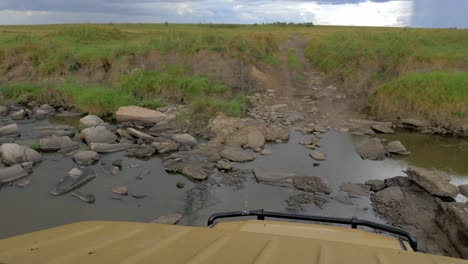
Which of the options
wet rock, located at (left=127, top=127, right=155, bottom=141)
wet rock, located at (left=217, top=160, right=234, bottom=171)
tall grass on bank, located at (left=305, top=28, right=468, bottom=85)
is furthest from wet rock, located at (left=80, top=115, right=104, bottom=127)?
tall grass on bank, located at (left=305, top=28, right=468, bottom=85)

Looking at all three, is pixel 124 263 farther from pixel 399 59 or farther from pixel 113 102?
pixel 399 59

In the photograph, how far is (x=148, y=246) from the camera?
2.66 metres

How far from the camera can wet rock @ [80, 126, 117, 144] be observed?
1153 cm

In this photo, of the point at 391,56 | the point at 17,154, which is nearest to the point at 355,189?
the point at 17,154

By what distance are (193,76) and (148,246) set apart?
627 inches

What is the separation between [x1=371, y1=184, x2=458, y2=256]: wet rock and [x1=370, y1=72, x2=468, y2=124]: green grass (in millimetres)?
6631

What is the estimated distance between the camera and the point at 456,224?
611 cm

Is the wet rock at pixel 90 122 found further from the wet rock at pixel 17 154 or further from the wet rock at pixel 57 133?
the wet rock at pixel 17 154

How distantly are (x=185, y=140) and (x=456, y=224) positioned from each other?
25.2 ft

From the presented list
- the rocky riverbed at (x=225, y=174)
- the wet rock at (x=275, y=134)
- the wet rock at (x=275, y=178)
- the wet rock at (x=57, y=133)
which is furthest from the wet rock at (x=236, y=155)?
the wet rock at (x=57, y=133)

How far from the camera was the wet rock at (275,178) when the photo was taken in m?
8.83

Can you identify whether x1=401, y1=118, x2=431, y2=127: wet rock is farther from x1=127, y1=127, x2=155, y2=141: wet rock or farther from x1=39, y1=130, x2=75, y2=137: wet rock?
x1=39, y1=130, x2=75, y2=137: wet rock

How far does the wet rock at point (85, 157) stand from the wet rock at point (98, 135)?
126 centimetres

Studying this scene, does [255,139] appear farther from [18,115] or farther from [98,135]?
[18,115]
